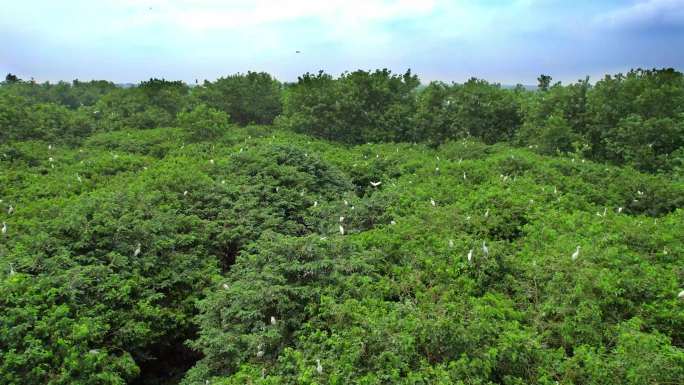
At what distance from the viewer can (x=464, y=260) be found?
6.02 meters

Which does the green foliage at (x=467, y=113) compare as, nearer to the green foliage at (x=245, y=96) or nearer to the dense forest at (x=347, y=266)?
the dense forest at (x=347, y=266)

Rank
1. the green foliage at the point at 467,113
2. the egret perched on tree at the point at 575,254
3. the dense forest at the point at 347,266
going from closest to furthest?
1. the dense forest at the point at 347,266
2. the egret perched on tree at the point at 575,254
3. the green foliage at the point at 467,113

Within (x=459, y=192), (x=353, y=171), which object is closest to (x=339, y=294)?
(x=459, y=192)

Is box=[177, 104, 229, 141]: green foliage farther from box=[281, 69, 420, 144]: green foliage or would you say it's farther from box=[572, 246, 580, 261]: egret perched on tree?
box=[572, 246, 580, 261]: egret perched on tree

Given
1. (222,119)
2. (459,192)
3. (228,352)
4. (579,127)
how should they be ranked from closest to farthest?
(228,352), (459,192), (579,127), (222,119)

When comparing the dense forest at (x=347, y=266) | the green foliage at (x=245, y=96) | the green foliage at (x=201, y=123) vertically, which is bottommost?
the dense forest at (x=347, y=266)

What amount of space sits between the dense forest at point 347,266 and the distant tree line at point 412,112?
0.18m

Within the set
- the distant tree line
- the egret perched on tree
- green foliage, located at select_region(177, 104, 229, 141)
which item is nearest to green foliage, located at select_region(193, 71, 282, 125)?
the distant tree line

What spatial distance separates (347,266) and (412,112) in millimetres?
15529

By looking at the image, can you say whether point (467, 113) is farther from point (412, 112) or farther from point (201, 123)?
point (201, 123)

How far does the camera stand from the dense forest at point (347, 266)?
4.33 m

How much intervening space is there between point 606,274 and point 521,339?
1856 mm

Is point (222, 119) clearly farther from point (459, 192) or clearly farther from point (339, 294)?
point (339, 294)

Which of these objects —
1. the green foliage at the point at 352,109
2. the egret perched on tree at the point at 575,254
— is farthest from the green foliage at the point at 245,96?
the egret perched on tree at the point at 575,254
